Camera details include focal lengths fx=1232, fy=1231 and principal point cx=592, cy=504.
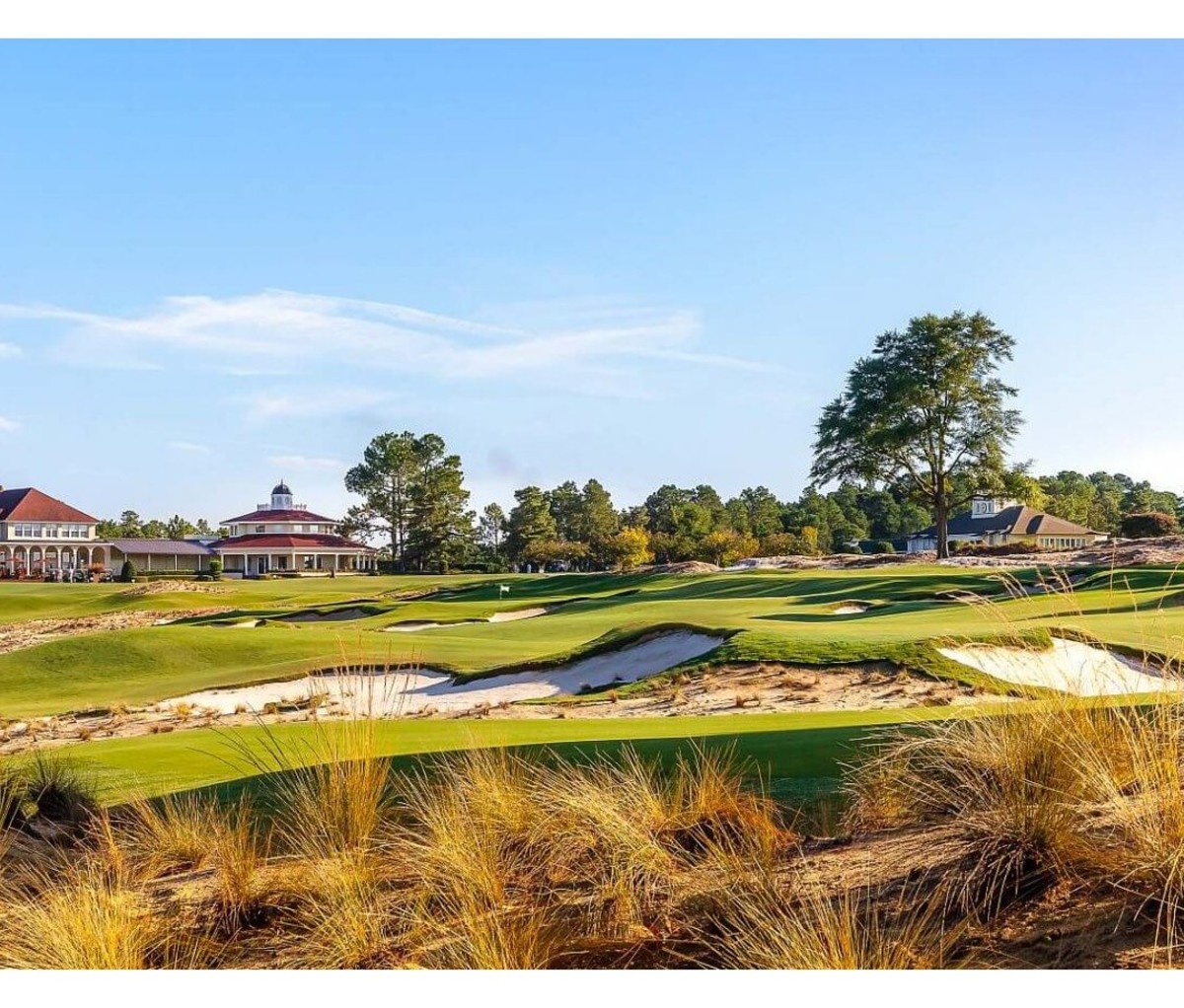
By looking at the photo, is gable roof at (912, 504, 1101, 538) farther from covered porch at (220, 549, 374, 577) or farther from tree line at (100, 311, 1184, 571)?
covered porch at (220, 549, 374, 577)

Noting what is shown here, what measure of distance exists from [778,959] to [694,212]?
16762 millimetres

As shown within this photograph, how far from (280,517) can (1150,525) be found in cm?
7081

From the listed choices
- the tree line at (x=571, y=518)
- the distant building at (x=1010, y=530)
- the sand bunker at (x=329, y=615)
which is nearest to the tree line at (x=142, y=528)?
the tree line at (x=571, y=518)

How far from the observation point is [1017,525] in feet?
298

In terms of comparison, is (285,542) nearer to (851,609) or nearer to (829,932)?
(851,609)

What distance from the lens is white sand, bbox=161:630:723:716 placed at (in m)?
18.8

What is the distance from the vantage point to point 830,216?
20.0 meters

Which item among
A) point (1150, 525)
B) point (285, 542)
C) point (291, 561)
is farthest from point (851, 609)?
point (291, 561)

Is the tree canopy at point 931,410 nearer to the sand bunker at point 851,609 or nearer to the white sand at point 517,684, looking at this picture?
the sand bunker at point 851,609

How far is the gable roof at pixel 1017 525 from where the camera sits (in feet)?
290

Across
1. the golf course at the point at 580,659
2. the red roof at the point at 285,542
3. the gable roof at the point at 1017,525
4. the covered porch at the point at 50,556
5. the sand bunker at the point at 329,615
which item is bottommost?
the sand bunker at the point at 329,615

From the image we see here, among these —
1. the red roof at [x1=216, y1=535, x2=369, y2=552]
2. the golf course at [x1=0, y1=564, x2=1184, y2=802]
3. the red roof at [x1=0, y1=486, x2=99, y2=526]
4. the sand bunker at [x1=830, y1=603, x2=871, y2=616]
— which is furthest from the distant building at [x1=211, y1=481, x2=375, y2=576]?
the sand bunker at [x1=830, y1=603, x2=871, y2=616]

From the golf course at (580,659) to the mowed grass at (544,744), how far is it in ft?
0.14
